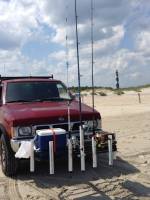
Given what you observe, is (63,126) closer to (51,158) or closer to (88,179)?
Result: (88,179)

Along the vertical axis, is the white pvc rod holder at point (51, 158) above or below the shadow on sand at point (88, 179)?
above

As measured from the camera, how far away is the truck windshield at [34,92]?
1047cm

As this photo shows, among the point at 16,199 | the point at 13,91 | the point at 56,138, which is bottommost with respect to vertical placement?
the point at 16,199

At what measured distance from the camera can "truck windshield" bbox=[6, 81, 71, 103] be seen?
10469 millimetres

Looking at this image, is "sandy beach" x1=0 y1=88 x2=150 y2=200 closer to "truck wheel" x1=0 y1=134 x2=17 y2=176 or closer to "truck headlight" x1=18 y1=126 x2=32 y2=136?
"truck wheel" x1=0 y1=134 x2=17 y2=176

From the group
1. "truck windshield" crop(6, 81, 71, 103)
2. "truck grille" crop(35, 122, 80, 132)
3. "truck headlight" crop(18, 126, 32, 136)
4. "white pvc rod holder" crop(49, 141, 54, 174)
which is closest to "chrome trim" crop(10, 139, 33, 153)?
"truck headlight" crop(18, 126, 32, 136)

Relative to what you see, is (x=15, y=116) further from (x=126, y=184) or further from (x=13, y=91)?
(x=126, y=184)

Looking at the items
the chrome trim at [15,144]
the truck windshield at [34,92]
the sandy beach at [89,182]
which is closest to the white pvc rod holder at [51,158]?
the sandy beach at [89,182]

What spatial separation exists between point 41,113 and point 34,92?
1.51 metres

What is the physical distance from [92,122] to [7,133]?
1.64 m

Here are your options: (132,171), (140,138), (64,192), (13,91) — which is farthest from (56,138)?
(140,138)

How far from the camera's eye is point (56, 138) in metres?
8.45

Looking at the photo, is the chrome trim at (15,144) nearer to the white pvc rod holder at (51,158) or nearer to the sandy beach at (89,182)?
the sandy beach at (89,182)

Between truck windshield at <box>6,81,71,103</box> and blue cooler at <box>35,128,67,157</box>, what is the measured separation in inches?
80.8
